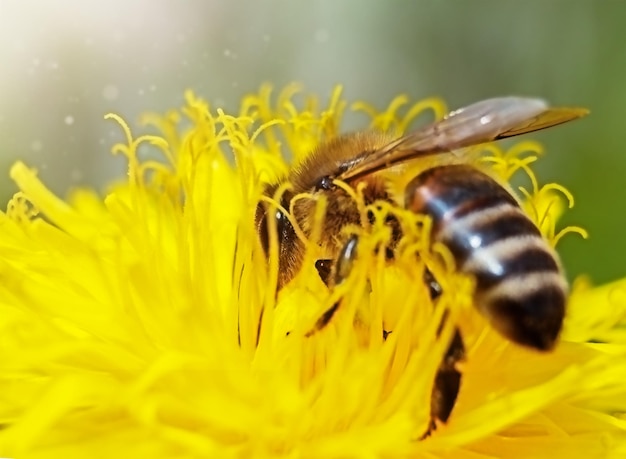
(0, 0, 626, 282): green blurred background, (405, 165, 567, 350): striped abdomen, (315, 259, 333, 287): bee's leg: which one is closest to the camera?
(405, 165, 567, 350): striped abdomen

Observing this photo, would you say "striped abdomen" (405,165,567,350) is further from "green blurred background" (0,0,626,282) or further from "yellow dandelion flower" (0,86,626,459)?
"green blurred background" (0,0,626,282)

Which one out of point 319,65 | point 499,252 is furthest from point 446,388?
point 319,65

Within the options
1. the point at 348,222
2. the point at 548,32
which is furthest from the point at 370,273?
the point at 548,32

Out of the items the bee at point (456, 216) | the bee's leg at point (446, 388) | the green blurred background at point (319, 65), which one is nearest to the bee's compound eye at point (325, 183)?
the bee at point (456, 216)

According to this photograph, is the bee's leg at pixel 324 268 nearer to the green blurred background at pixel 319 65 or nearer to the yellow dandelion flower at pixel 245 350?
the yellow dandelion flower at pixel 245 350

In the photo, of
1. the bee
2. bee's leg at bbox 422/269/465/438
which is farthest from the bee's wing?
bee's leg at bbox 422/269/465/438

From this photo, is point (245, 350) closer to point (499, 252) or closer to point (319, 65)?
point (499, 252)
